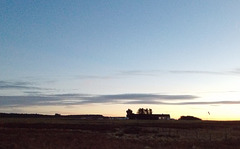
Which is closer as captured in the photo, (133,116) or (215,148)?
(215,148)

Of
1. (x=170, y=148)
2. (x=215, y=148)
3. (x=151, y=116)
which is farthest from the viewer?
(x=151, y=116)

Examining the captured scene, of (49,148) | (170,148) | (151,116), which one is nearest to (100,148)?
(49,148)

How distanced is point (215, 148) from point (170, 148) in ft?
19.7

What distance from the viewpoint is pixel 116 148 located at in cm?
3497

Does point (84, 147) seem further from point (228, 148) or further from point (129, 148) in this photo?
point (228, 148)

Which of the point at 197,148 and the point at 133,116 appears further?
the point at 133,116

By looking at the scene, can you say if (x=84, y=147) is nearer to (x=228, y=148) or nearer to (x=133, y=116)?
(x=228, y=148)

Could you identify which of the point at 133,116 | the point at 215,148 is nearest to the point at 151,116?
the point at 133,116

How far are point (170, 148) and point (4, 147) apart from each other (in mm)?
16706

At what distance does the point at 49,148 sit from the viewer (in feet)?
107

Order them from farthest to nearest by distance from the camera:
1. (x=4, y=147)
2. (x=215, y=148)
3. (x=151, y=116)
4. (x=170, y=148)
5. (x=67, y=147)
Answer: (x=151, y=116) → (x=215, y=148) → (x=170, y=148) → (x=67, y=147) → (x=4, y=147)

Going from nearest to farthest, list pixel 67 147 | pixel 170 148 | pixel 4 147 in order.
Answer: pixel 4 147, pixel 67 147, pixel 170 148

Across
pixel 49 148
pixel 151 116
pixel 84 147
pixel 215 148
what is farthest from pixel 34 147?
pixel 151 116

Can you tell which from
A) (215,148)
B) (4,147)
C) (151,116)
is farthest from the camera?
(151,116)
